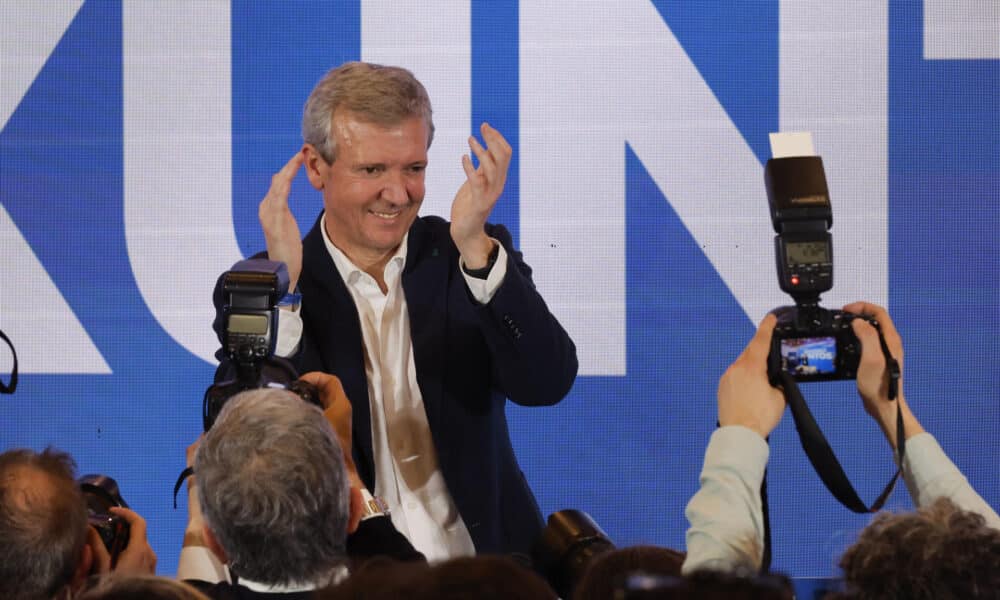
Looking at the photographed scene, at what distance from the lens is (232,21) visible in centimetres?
379

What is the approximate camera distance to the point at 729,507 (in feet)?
5.07

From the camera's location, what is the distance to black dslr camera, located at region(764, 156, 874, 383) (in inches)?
71.2

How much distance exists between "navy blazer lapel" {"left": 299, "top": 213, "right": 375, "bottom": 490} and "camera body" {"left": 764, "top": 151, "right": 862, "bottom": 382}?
3.10 feet

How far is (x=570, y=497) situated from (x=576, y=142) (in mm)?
1044

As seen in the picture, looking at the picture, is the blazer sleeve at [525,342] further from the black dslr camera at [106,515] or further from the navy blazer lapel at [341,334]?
the black dslr camera at [106,515]

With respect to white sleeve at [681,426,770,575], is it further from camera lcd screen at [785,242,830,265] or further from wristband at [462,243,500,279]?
wristband at [462,243,500,279]

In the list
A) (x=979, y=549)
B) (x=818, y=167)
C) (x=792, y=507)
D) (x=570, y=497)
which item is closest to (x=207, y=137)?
(x=570, y=497)

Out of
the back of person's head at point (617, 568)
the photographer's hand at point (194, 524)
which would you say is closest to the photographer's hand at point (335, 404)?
the photographer's hand at point (194, 524)

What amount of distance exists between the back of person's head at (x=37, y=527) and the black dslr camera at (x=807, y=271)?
99cm

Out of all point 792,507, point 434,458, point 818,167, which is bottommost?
point 792,507

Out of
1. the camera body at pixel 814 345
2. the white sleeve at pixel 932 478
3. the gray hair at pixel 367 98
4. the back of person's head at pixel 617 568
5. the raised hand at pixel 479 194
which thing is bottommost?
the back of person's head at pixel 617 568

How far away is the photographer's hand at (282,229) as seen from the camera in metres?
2.48

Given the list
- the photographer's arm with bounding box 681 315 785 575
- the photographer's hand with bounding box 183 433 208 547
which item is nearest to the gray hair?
the photographer's hand with bounding box 183 433 208 547

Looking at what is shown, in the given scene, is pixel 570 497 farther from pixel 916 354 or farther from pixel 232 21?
pixel 232 21
